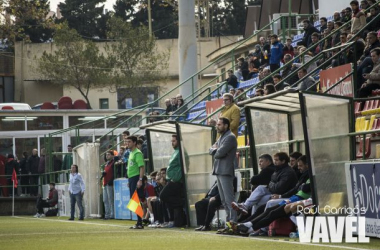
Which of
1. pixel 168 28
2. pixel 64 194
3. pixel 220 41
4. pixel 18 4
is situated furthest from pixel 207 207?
pixel 168 28

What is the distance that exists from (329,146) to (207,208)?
455 cm

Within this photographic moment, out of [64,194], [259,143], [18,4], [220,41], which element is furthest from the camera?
[220,41]

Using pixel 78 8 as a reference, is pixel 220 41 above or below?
below

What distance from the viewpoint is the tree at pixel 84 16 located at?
9194 cm

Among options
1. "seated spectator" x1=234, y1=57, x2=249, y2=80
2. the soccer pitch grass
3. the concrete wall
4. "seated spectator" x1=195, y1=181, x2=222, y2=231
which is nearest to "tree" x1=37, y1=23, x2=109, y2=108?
the concrete wall

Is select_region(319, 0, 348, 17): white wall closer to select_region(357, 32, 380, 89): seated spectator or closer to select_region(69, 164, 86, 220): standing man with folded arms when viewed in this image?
select_region(69, 164, 86, 220): standing man with folded arms

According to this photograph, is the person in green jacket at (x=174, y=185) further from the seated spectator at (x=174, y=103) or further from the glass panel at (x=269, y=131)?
the seated spectator at (x=174, y=103)

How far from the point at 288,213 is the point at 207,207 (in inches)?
161

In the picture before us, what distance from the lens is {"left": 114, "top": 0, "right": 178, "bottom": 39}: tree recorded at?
90062 millimetres

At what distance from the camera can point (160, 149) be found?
23.7 metres

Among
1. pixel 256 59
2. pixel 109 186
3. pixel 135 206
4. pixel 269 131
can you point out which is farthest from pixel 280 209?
pixel 256 59

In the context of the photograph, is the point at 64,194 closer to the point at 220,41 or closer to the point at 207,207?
the point at 207,207

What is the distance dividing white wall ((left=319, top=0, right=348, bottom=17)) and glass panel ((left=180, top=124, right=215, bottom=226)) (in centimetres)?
1308

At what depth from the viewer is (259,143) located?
18.9 metres
